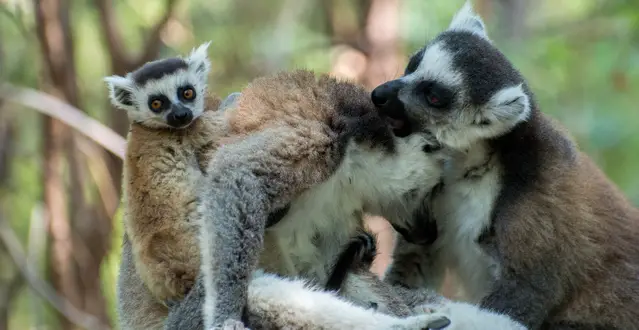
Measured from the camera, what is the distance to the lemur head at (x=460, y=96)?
3973mm

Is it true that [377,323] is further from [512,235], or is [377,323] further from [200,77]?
[200,77]

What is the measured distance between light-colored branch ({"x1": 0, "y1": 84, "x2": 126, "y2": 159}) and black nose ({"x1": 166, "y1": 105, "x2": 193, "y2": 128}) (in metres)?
1.84

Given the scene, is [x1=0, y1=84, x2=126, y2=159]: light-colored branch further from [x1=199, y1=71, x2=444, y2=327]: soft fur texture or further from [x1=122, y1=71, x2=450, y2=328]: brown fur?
[x1=199, y1=71, x2=444, y2=327]: soft fur texture

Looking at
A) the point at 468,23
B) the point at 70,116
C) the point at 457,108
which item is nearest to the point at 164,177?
the point at 457,108

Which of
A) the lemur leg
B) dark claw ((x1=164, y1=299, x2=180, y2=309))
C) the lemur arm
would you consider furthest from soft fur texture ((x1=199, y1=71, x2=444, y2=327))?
dark claw ((x1=164, y1=299, x2=180, y2=309))

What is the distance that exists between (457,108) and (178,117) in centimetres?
154

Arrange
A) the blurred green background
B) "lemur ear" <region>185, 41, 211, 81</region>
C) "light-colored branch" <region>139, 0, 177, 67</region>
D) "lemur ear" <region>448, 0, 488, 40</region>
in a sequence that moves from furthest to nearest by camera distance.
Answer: the blurred green background, "light-colored branch" <region>139, 0, 177, 67</region>, "lemur ear" <region>185, 41, 211, 81</region>, "lemur ear" <region>448, 0, 488, 40</region>

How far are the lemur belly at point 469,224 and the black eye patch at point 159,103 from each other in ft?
5.38

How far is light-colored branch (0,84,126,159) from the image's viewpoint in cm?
610

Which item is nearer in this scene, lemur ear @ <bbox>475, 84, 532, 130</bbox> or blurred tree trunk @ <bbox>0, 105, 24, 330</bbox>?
lemur ear @ <bbox>475, 84, 532, 130</bbox>

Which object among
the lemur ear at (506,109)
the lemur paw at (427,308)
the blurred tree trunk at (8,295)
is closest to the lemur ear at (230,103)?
the lemur ear at (506,109)

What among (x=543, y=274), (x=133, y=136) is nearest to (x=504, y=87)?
(x=543, y=274)

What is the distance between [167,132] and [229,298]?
1.14 m

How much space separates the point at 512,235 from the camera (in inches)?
152
